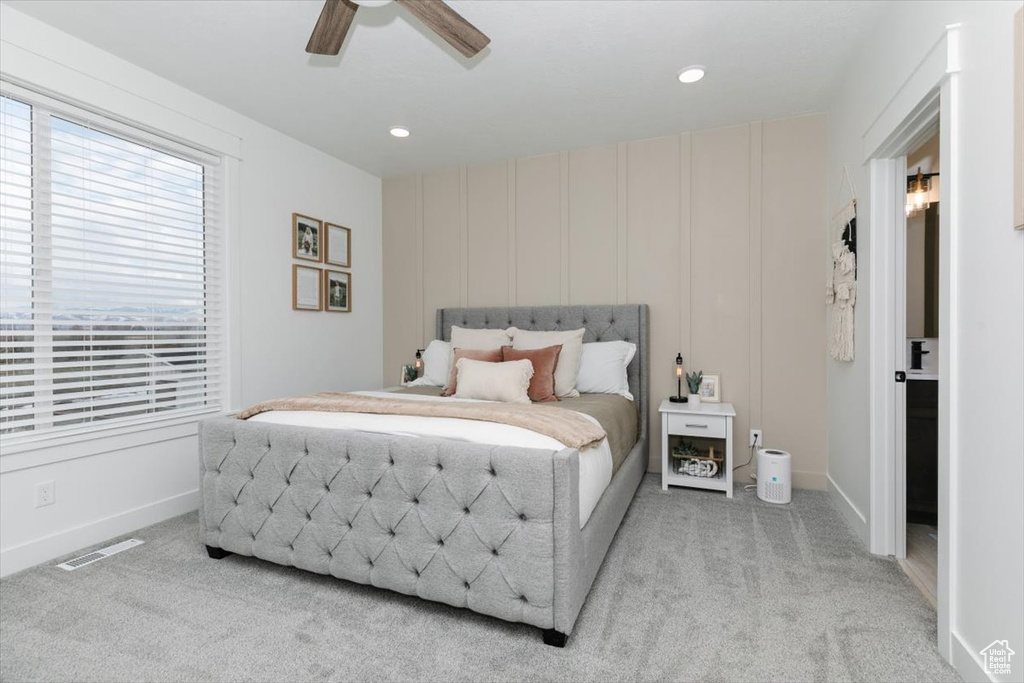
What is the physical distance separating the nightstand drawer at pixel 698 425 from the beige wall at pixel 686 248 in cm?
44

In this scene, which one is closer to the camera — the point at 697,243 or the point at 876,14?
the point at 876,14

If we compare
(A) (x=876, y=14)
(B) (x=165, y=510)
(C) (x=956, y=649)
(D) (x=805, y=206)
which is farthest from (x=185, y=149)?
(C) (x=956, y=649)

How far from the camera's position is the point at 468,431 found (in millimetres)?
1938

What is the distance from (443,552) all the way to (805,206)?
318 cm

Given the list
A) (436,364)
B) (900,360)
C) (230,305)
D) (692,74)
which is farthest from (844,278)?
(230,305)

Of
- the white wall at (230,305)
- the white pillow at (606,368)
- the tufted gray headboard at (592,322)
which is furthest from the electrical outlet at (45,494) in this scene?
the white pillow at (606,368)

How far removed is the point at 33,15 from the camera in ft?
7.45

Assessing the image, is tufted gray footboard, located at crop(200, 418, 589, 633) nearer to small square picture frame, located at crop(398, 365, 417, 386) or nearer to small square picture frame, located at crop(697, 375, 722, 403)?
small square picture frame, located at crop(398, 365, 417, 386)

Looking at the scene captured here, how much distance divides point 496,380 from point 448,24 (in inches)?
71.8

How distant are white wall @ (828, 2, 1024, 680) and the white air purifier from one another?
1496 mm

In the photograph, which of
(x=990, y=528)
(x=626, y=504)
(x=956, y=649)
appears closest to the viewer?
(x=990, y=528)

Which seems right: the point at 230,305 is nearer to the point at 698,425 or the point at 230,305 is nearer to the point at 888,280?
the point at 698,425

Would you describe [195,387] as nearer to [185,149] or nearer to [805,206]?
[185,149]

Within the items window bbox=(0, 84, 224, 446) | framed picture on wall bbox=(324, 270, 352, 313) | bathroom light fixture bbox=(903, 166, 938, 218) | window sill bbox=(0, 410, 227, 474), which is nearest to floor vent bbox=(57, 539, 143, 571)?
window sill bbox=(0, 410, 227, 474)
